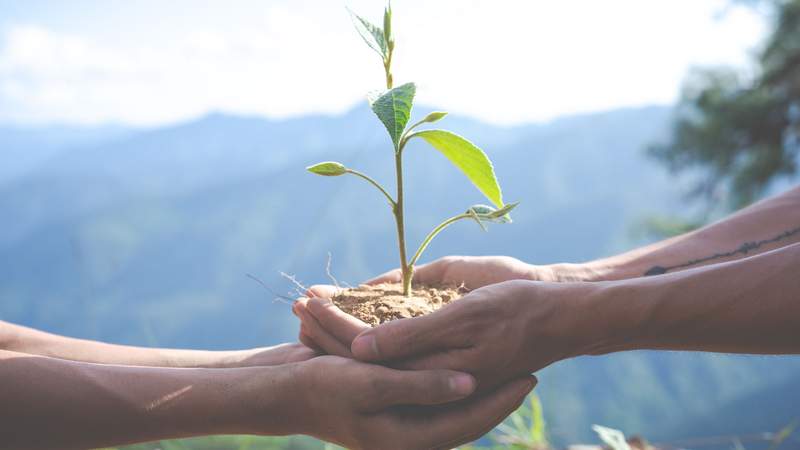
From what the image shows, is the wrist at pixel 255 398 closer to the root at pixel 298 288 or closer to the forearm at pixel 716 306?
A: the root at pixel 298 288

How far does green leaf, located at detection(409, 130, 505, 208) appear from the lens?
0.95 metres

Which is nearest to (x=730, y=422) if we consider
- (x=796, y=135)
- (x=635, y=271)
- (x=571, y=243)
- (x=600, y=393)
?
(x=600, y=393)

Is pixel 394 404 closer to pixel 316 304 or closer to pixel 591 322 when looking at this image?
pixel 316 304

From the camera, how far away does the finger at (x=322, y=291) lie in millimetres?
1075

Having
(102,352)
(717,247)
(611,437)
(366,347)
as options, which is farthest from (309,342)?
(717,247)

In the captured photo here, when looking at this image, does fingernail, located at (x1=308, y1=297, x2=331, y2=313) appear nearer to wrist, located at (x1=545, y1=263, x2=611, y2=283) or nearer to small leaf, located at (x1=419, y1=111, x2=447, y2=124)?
small leaf, located at (x1=419, y1=111, x2=447, y2=124)

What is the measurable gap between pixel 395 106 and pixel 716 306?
529 mm

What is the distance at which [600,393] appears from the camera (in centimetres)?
1658

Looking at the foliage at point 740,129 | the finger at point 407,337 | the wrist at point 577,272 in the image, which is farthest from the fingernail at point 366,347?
the foliage at point 740,129

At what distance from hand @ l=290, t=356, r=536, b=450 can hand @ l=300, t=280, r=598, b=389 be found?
0.03 meters

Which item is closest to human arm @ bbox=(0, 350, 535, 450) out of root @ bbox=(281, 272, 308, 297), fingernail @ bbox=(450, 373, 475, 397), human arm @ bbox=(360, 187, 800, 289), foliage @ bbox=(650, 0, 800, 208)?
fingernail @ bbox=(450, 373, 475, 397)

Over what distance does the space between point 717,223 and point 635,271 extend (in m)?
0.24

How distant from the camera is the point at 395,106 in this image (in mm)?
865

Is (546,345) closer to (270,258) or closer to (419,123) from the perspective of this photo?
(419,123)
